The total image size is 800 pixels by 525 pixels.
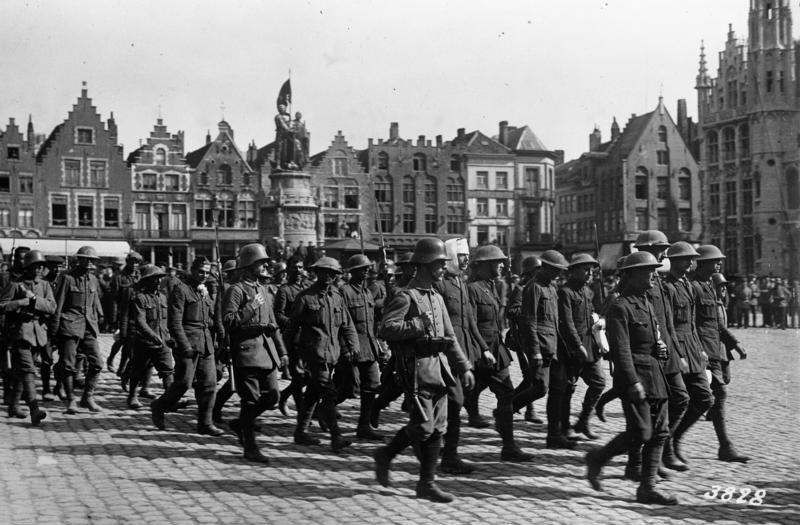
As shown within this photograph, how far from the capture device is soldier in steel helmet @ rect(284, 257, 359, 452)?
8.30m

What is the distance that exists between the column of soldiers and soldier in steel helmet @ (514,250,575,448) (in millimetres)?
17

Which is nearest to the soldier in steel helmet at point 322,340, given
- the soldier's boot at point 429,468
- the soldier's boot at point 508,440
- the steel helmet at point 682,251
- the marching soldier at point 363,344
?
the marching soldier at point 363,344

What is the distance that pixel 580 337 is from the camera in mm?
9180

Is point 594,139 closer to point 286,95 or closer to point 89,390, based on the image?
point 286,95

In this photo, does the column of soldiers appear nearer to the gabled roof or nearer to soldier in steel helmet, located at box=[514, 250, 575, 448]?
soldier in steel helmet, located at box=[514, 250, 575, 448]

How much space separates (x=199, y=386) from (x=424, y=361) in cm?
364

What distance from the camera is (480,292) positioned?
29.4 ft

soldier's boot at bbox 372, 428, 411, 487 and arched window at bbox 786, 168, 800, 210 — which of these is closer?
soldier's boot at bbox 372, 428, 411, 487

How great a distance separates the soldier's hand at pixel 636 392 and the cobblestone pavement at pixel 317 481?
2.53 ft

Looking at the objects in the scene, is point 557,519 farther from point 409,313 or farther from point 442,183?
point 442,183

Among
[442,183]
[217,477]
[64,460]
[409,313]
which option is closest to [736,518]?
[409,313]

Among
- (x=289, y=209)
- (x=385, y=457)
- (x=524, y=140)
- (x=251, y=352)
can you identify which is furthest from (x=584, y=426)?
(x=524, y=140)

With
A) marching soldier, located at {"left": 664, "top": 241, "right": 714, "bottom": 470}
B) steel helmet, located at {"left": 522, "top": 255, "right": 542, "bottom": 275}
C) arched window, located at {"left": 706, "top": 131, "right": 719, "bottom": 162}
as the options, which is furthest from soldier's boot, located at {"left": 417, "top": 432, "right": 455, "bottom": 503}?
arched window, located at {"left": 706, "top": 131, "right": 719, "bottom": 162}

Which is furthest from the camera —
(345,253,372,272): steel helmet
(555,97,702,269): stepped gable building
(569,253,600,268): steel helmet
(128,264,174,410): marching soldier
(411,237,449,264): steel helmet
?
(555,97,702,269): stepped gable building
